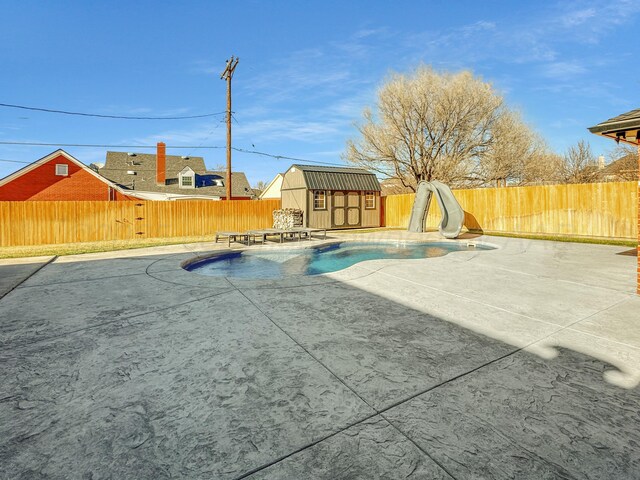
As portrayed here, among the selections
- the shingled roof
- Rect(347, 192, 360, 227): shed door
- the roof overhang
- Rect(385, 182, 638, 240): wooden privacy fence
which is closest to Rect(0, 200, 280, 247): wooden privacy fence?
Rect(347, 192, 360, 227): shed door

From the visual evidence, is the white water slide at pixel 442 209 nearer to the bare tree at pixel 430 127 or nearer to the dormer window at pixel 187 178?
the bare tree at pixel 430 127

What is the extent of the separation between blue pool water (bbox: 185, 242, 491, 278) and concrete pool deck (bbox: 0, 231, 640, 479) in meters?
3.39

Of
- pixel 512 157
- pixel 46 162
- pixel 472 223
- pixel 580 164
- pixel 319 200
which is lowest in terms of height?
pixel 472 223

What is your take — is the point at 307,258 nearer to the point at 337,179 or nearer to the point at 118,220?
the point at 337,179

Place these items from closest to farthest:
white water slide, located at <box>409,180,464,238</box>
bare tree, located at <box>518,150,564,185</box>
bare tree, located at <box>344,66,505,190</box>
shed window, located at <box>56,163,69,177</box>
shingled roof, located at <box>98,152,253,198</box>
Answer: white water slide, located at <box>409,180,464,238</box>, bare tree, located at <box>344,66,505,190</box>, shed window, located at <box>56,163,69,177</box>, bare tree, located at <box>518,150,564,185</box>, shingled roof, located at <box>98,152,253,198</box>

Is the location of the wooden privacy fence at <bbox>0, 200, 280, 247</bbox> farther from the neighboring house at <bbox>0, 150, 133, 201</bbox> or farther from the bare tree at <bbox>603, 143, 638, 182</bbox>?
the bare tree at <bbox>603, 143, 638, 182</bbox>

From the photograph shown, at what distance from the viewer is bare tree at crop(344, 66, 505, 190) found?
72.4 feet

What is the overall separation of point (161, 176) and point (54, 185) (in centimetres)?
708

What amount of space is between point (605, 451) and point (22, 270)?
32.9ft

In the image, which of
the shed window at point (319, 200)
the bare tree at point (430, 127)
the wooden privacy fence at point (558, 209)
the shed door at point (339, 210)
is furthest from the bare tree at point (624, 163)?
the shed window at point (319, 200)

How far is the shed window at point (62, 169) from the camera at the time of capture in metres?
22.8

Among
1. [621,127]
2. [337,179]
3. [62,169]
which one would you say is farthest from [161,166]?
[621,127]

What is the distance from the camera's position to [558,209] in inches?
560

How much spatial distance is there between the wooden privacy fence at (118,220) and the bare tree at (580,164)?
75.4ft
